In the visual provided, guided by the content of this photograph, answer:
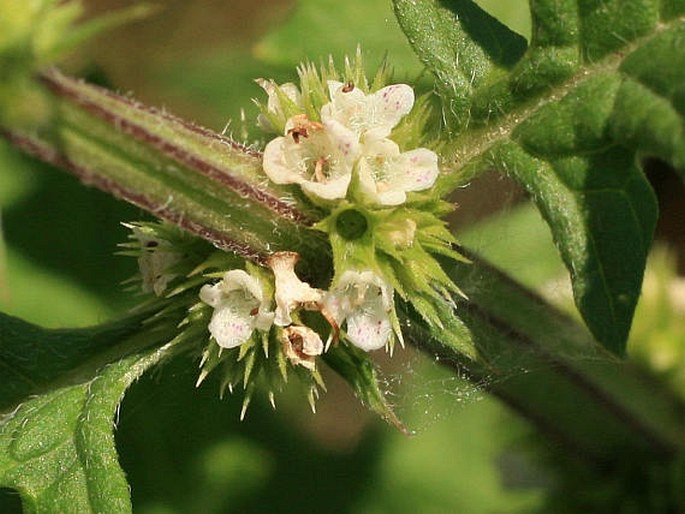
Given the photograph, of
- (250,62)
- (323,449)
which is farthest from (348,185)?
(250,62)

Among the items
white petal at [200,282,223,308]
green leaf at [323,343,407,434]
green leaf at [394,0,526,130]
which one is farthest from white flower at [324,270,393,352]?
green leaf at [394,0,526,130]

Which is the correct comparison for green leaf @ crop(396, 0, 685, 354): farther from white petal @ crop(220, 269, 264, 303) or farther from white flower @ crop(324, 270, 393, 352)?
white petal @ crop(220, 269, 264, 303)

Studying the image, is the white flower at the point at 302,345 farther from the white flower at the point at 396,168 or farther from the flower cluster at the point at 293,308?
the white flower at the point at 396,168

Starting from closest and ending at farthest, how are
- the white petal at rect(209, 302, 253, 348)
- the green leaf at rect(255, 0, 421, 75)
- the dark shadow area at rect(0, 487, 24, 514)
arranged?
the white petal at rect(209, 302, 253, 348) < the dark shadow area at rect(0, 487, 24, 514) < the green leaf at rect(255, 0, 421, 75)

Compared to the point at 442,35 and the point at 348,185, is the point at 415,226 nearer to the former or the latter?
the point at 348,185

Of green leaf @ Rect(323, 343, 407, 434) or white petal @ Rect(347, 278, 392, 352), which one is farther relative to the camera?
green leaf @ Rect(323, 343, 407, 434)

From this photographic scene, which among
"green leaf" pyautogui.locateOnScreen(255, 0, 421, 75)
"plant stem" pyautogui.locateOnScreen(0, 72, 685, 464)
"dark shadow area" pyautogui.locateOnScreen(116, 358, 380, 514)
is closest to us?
"plant stem" pyautogui.locateOnScreen(0, 72, 685, 464)
